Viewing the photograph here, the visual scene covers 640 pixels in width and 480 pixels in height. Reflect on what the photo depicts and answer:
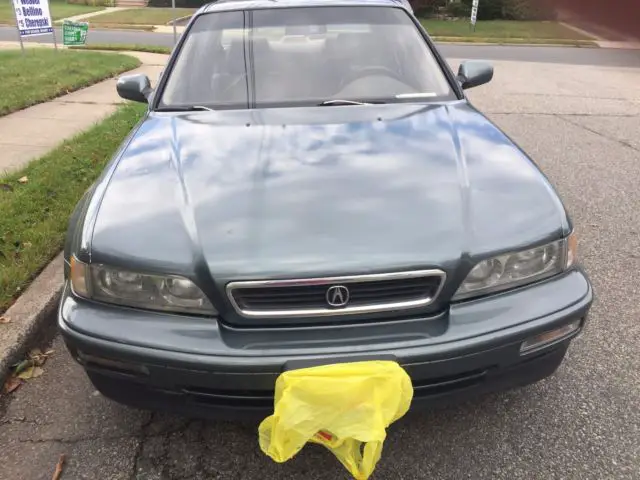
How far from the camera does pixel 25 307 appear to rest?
119 inches

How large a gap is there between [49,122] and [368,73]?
464cm

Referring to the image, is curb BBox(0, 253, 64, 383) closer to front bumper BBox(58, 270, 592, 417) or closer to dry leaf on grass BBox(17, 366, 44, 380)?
dry leaf on grass BBox(17, 366, 44, 380)

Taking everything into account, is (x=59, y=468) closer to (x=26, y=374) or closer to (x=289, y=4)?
(x=26, y=374)

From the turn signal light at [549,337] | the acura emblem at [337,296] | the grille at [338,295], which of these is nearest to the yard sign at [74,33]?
the grille at [338,295]

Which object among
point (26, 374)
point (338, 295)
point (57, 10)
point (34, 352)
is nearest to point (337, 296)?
point (338, 295)

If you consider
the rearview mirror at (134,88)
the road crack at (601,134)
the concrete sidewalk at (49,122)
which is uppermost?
the rearview mirror at (134,88)

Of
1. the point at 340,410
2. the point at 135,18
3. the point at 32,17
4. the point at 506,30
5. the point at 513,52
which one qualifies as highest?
the point at 340,410

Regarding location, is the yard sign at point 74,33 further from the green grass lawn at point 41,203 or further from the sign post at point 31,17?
the green grass lawn at point 41,203

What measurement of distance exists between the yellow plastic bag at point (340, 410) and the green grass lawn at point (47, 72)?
6.42 m

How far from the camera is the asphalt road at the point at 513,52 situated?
15.0 metres

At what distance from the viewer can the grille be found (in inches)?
73.7

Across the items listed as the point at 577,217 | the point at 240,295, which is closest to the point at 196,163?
the point at 240,295

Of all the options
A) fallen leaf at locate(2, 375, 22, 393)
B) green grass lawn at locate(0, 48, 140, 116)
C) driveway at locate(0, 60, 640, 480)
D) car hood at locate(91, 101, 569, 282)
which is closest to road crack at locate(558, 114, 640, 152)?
driveway at locate(0, 60, 640, 480)

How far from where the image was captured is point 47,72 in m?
9.25
